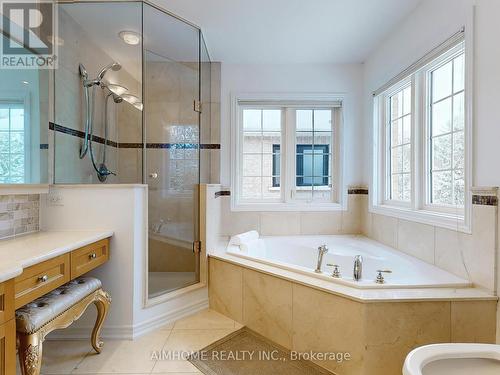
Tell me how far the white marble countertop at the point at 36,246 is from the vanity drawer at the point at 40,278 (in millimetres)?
34

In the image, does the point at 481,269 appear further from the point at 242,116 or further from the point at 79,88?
the point at 79,88

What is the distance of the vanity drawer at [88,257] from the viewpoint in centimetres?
147

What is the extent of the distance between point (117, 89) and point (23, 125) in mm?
867

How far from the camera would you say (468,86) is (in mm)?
1605

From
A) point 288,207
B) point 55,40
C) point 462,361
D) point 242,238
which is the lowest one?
point 462,361

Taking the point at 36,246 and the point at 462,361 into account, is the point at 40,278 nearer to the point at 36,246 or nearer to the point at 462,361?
the point at 36,246

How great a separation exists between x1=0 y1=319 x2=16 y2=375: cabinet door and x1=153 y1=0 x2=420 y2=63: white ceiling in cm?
214

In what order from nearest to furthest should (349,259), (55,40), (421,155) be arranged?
(55,40)
(421,155)
(349,259)

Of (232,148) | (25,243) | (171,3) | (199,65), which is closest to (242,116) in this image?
(232,148)

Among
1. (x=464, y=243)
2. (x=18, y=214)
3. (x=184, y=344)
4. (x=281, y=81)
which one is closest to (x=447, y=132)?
(x=464, y=243)

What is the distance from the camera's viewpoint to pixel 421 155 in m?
2.12

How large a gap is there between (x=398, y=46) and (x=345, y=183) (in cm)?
136

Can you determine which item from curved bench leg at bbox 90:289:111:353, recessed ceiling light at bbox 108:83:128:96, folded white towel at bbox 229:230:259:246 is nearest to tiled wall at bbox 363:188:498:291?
folded white towel at bbox 229:230:259:246

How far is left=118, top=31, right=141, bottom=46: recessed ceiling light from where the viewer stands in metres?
2.15
